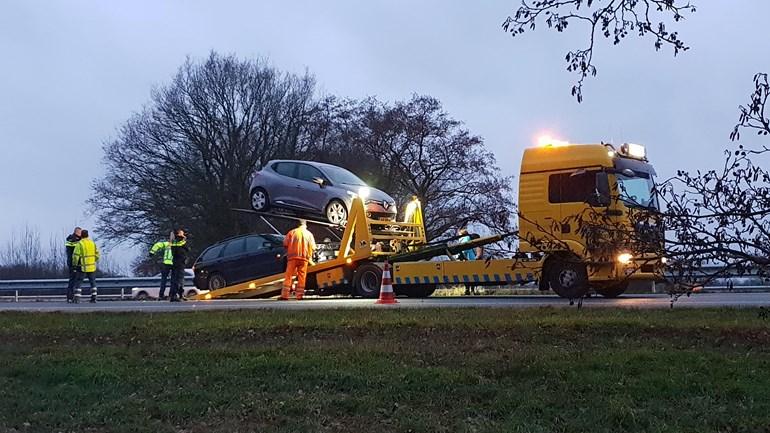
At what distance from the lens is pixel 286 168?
18.3 meters

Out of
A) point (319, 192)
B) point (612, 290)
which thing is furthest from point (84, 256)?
point (612, 290)

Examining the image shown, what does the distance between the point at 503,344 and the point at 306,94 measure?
36.2 m

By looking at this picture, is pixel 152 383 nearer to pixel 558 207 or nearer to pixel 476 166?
pixel 558 207

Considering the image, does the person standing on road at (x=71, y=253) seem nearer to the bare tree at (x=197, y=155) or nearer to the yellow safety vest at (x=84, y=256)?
the yellow safety vest at (x=84, y=256)

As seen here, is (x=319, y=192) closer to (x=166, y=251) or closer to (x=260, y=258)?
(x=260, y=258)

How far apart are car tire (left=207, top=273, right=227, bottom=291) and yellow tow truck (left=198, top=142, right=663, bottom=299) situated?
5.57ft

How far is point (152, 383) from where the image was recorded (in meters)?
6.66

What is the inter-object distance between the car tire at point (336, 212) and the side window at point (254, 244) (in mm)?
3250

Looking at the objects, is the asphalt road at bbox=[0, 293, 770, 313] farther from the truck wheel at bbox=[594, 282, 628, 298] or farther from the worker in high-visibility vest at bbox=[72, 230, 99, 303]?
the worker in high-visibility vest at bbox=[72, 230, 99, 303]

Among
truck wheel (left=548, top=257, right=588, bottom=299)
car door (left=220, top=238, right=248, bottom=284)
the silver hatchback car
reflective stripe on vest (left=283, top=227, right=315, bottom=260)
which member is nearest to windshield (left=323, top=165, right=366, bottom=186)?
the silver hatchback car

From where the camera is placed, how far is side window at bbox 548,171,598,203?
1462cm

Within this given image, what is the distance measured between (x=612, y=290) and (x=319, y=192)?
6.21 metres

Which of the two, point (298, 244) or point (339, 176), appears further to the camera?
point (339, 176)

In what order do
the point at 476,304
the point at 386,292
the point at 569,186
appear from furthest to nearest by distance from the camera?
the point at 569,186
the point at 386,292
the point at 476,304
